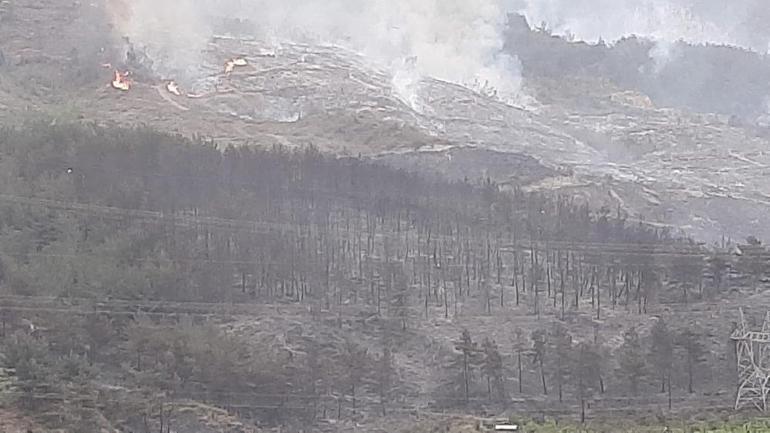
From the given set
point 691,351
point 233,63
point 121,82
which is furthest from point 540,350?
point 233,63

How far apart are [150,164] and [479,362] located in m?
29.8

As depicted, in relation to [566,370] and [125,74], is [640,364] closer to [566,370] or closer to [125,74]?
[566,370]

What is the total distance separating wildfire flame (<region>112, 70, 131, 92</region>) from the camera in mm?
120900

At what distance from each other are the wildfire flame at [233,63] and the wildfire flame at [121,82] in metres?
12.8

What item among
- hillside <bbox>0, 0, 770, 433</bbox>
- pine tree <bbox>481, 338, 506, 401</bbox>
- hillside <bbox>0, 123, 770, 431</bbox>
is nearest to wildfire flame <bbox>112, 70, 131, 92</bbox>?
hillside <bbox>0, 0, 770, 433</bbox>

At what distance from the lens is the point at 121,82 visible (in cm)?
12256

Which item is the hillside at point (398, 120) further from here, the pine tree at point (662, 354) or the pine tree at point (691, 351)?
the pine tree at point (662, 354)

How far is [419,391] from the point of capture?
180 feet

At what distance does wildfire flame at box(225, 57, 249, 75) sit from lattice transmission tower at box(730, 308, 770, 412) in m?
90.0

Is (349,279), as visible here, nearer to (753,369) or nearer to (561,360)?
(561,360)

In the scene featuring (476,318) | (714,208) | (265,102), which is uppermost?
(265,102)

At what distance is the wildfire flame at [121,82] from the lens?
397 feet

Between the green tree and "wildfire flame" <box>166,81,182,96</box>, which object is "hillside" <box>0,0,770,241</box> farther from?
the green tree

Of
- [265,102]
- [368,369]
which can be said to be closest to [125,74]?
[265,102]
